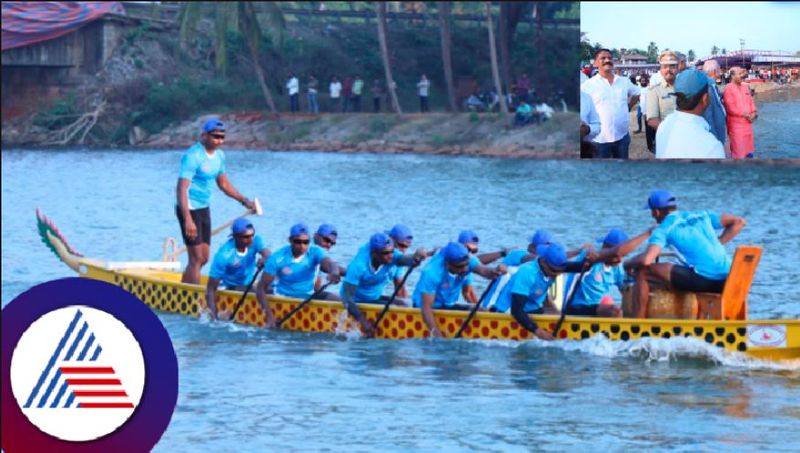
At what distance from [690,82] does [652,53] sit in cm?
22

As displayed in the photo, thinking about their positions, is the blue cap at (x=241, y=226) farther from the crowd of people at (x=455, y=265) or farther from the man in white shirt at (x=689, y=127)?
the man in white shirt at (x=689, y=127)

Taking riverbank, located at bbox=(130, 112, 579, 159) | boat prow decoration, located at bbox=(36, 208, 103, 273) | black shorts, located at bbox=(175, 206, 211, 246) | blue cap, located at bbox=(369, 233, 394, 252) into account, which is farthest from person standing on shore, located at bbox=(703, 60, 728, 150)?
riverbank, located at bbox=(130, 112, 579, 159)

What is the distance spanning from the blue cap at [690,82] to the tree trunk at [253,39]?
38.0 metres

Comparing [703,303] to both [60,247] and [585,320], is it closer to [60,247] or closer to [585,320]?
[585,320]

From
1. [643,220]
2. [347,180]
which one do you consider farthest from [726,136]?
[347,180]

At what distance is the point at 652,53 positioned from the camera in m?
8.16

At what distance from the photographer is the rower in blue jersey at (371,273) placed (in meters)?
14.0

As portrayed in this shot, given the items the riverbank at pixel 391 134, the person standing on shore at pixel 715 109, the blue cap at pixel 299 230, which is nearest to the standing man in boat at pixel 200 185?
the blue cap at pixel 299 230

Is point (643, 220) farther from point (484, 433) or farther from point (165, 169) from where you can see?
point (484, 433)

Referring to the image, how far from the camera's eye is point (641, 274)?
42.1 feet

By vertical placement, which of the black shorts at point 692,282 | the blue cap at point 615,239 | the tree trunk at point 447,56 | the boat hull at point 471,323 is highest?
the tree trunk at point 447,56

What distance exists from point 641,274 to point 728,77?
4839mm

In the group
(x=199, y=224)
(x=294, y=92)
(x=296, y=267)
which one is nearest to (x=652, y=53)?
(x=296, y=267)

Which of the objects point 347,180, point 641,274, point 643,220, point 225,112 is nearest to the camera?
point 641,274
